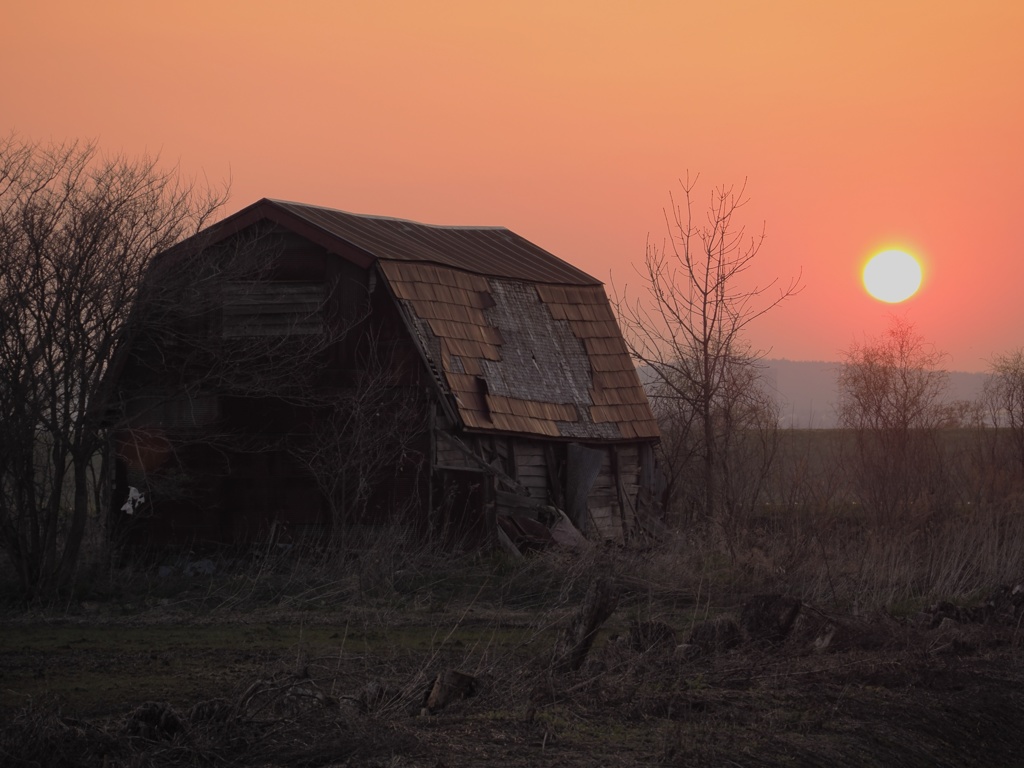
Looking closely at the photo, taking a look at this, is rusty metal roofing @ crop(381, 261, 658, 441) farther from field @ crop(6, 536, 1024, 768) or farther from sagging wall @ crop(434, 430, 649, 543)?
field @ crop(6, 536, 1024, 768)

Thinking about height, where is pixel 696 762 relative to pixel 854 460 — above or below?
below

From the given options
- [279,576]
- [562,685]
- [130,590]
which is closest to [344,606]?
[279,576]

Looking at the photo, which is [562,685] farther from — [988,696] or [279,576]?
[279,576]

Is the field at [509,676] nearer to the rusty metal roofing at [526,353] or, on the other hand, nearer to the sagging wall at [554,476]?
the sagging wall at [554,476]

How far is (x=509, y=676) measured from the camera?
29.5 feet

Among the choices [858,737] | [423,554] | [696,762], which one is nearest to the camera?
[696,762]

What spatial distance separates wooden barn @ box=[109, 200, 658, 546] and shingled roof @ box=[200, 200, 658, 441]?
42mm

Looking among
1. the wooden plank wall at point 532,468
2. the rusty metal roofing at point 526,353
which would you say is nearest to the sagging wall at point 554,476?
the wooden plank wall at point 532,468

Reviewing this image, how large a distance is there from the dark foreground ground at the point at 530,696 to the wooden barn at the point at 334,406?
5.15 metres

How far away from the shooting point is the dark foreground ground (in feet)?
22.9

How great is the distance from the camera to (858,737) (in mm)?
7797

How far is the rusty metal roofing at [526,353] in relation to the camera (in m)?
18.5

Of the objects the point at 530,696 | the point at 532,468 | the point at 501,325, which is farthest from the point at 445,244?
the point at 530,696

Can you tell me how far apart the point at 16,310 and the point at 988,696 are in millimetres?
11198
